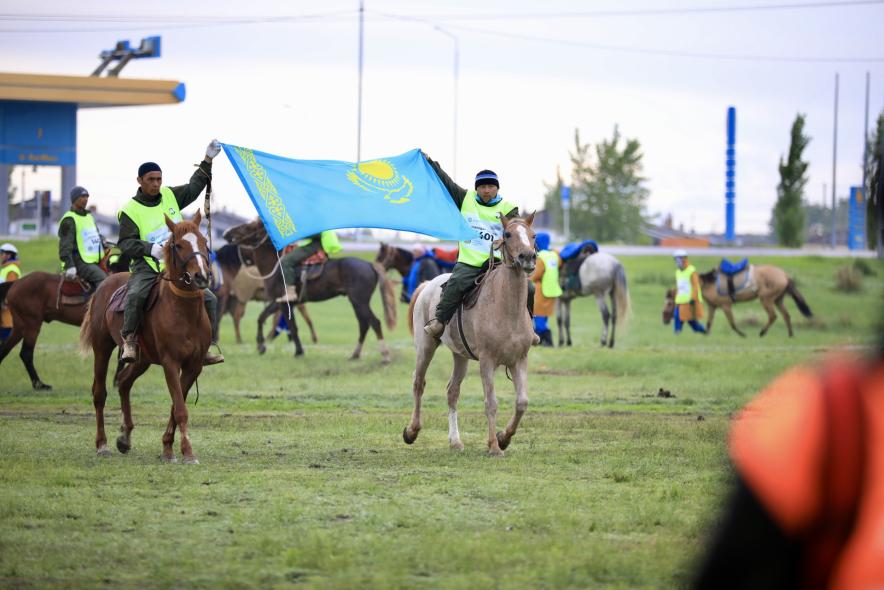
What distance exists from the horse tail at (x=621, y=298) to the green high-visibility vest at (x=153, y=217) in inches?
705

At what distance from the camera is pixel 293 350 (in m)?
25.9

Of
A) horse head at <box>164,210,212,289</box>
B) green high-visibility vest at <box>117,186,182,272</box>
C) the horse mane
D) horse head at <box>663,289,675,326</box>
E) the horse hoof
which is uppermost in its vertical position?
green high-visibility vest at <box>117,186,182,272</box>

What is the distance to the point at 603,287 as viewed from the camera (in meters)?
29.8

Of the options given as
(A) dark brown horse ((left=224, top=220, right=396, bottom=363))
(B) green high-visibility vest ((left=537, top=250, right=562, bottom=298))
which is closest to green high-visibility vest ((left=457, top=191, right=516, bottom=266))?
(A) dark brown horse ((left=224, top=220, right=396, bottom=363))

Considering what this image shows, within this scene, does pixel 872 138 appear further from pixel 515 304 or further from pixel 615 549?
pixel 615 549

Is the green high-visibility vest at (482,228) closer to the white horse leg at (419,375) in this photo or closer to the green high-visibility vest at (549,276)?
the white horse leg at (419,375)

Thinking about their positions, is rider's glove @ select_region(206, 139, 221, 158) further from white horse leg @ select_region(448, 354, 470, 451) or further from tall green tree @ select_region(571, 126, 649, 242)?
tall green tree @ select_region(571, 126, 649, 242)

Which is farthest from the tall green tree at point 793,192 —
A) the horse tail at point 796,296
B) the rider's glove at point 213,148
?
the rider's glove at point 213,148

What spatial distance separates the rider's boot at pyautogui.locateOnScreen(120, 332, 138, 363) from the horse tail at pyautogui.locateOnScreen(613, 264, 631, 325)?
18460mm

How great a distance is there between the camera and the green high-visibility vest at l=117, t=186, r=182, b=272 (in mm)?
11703

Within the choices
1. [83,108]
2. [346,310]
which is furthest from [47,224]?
[346,310]

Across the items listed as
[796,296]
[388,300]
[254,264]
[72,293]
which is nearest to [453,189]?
[72,293]

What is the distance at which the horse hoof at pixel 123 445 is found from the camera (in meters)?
11.7

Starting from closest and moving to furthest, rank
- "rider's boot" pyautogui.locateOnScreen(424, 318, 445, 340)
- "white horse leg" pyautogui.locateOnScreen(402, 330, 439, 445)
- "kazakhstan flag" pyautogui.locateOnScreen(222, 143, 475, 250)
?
"rider's boot" pyautogui.locateOnScreen(424, 318, 445, 340), "white horse leg" pyautogui.locateOnScreen(402, 330, 439, 445), "kazakhstan flag" pyautogui.locateOnScreen(222, 143, 475, 250)
